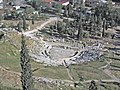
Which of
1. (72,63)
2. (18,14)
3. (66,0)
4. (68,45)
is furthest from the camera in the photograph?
(66,0)

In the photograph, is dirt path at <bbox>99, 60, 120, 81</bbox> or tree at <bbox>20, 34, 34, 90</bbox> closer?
tree at <bbox>20, 34, 34, 90</bbox>

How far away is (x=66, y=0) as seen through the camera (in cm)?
13975

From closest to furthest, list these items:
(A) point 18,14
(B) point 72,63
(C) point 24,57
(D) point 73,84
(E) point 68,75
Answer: (C) point 24,57 → (D) point 73,84 → (E) point 68,75 → (B) point 72,63 → (A) point 18,14

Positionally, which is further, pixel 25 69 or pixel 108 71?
pixel 108 71

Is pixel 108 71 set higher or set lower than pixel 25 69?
lower

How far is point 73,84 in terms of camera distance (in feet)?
216

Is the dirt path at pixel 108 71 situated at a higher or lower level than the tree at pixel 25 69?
lower

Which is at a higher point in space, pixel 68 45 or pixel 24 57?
pixel 24 57

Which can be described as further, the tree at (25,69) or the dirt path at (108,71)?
the dirt path at (108,71)

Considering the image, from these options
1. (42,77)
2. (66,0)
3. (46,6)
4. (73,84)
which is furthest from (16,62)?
(66,0)

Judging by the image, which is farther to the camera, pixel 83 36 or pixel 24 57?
pixel 83 36

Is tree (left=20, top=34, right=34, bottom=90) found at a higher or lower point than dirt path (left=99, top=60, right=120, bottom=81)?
higher

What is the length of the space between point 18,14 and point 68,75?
4994 centimetres

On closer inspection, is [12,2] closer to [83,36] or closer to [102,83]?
[83,36]
